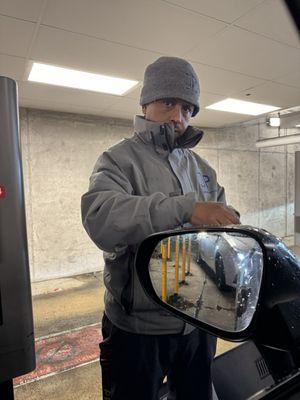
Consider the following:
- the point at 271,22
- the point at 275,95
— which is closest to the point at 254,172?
the point at 275,95

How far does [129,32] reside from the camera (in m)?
2.01

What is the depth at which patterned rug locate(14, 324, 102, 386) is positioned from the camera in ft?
6.73

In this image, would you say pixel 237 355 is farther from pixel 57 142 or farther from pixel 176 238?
pixel 57 142

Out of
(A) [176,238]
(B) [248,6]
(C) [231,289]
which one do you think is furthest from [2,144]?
(B) [248,6]

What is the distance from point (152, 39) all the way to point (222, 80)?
44.8 inches

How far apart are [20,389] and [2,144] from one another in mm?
1770

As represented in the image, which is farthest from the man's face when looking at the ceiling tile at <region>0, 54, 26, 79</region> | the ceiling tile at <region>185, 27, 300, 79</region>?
the ceiling tile at <region>0, 54, 26, 79</region>

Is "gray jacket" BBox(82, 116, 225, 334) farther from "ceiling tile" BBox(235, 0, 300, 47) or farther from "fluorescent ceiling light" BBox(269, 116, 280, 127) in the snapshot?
"fluorescent ceiling light" BBox(269, 116, 280, 127)

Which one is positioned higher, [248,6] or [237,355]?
[248,6]

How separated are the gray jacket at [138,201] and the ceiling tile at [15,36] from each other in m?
1.49

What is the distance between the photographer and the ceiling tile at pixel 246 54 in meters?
2.15

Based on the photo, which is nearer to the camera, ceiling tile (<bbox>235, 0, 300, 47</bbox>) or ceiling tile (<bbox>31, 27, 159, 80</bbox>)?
ceiling tile (<bbox>235, 0, 300, 47</bbox>)

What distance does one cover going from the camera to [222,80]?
9.71 ft

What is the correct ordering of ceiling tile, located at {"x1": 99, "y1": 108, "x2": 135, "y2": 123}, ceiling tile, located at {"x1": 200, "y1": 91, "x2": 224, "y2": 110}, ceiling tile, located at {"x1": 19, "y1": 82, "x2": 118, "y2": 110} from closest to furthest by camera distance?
ceiling tile, located at {"x1": 19, "y1": 82, "x2": 118, "y2": 110}, ceiling tile, located at {"x1": 200, "y1": 91, "x2": 224, "y2": 110}, ceiling tile, located at {"x1": 99, "y1": 108, "x2": 135, "y2": 123}
